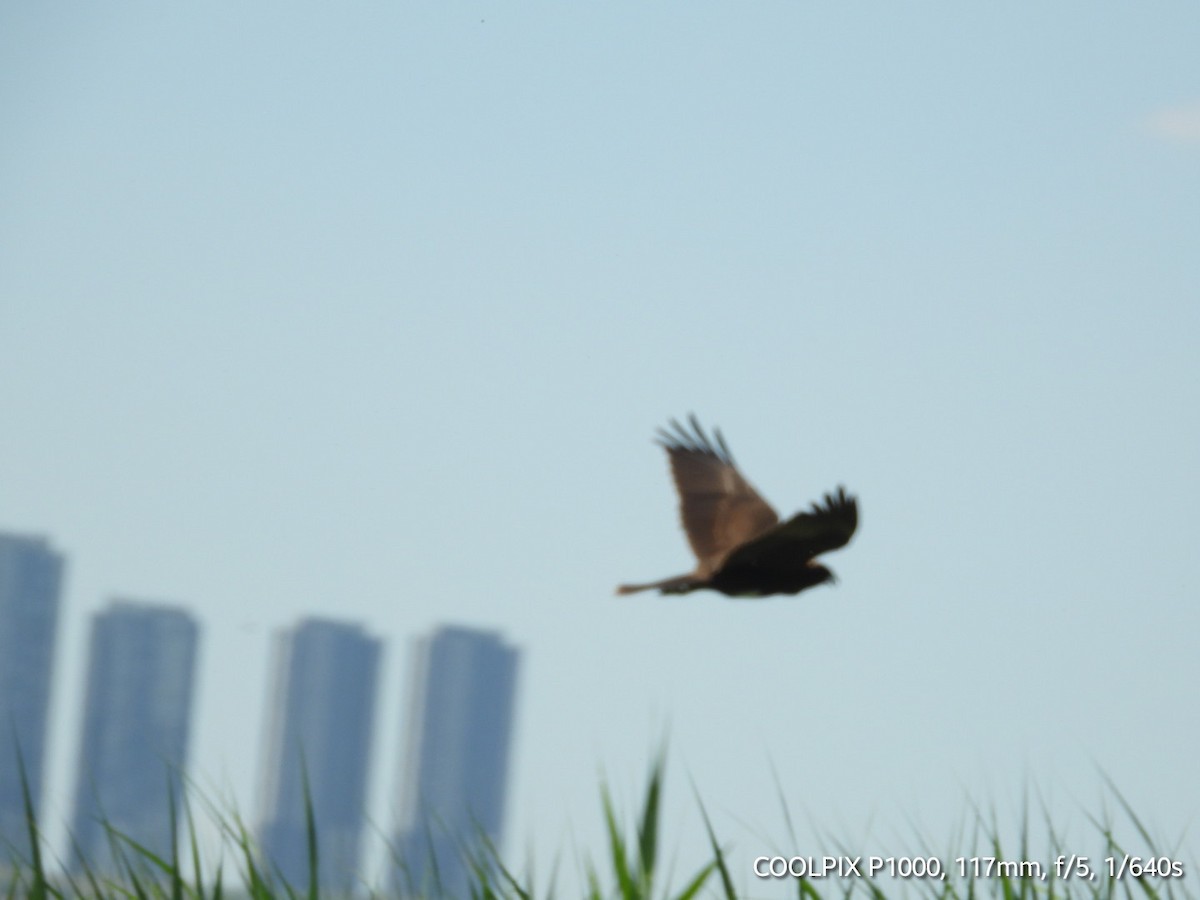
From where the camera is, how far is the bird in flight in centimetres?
832

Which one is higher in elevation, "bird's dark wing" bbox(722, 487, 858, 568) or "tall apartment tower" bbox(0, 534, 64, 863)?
"tall apartment tower" bbox(0, 534, 64, 863)

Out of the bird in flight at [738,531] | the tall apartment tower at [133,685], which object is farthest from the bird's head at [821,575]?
the tall apartment tower at [133,685]

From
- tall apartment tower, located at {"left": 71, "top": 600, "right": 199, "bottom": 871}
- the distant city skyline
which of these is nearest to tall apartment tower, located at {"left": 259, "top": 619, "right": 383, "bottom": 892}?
the distant city skyline

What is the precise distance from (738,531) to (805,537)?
5.95ft

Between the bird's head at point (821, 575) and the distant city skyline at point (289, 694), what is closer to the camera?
the bird's head at point (821, 575)

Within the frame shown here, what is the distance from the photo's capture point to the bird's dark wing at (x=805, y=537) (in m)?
8.11

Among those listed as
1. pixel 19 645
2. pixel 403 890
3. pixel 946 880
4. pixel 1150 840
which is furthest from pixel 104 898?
pixel 19 645

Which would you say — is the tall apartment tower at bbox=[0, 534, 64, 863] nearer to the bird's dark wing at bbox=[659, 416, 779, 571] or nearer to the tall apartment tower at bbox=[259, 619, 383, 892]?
the tall apartment tower at bbox=[259, 619, 383, 892]

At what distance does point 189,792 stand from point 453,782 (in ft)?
563

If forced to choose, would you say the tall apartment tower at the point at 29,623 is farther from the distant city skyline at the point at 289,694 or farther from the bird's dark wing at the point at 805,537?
the bird's dark wing at the point at 805,537

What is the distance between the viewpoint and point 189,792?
6.13m

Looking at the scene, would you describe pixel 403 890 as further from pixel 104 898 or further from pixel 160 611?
pixel 160 611

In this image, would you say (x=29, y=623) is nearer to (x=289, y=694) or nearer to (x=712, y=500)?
(x=289, y=694)

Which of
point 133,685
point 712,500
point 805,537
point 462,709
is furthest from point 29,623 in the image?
point 805,537
